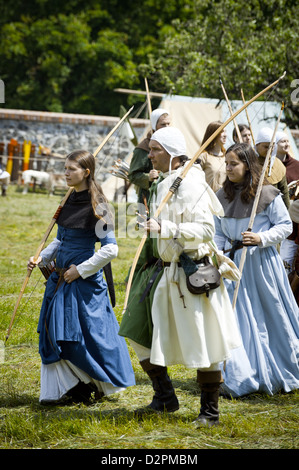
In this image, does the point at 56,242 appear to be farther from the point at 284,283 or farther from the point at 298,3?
the point at 298,3

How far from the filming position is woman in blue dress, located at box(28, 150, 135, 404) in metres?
4.18

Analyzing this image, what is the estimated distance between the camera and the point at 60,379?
425cm

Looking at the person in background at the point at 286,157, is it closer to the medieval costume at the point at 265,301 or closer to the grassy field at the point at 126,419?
the medieval costume at the point at 265,301

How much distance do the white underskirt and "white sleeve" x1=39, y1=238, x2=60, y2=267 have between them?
26.5 inches

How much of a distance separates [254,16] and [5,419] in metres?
11.9

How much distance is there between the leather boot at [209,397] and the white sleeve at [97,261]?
37.2 inches

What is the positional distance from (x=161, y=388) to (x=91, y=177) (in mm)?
1434

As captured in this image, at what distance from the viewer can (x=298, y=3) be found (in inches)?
529

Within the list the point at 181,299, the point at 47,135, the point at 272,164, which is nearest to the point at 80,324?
the point at 181,299

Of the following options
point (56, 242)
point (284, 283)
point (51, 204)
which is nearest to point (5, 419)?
point (56, 242)

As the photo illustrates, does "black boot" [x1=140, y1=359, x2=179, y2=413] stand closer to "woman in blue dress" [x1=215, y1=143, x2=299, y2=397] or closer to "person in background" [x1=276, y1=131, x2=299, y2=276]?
"woman in blue dress" [x1=215, y1=143, x2=299, y2=397]

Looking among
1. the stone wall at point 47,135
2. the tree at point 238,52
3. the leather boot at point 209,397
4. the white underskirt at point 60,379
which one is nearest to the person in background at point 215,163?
the white underskirt at point 60,379

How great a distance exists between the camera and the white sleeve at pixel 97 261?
4191 mm

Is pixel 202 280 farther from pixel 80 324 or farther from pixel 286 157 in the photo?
pixel 286 157
